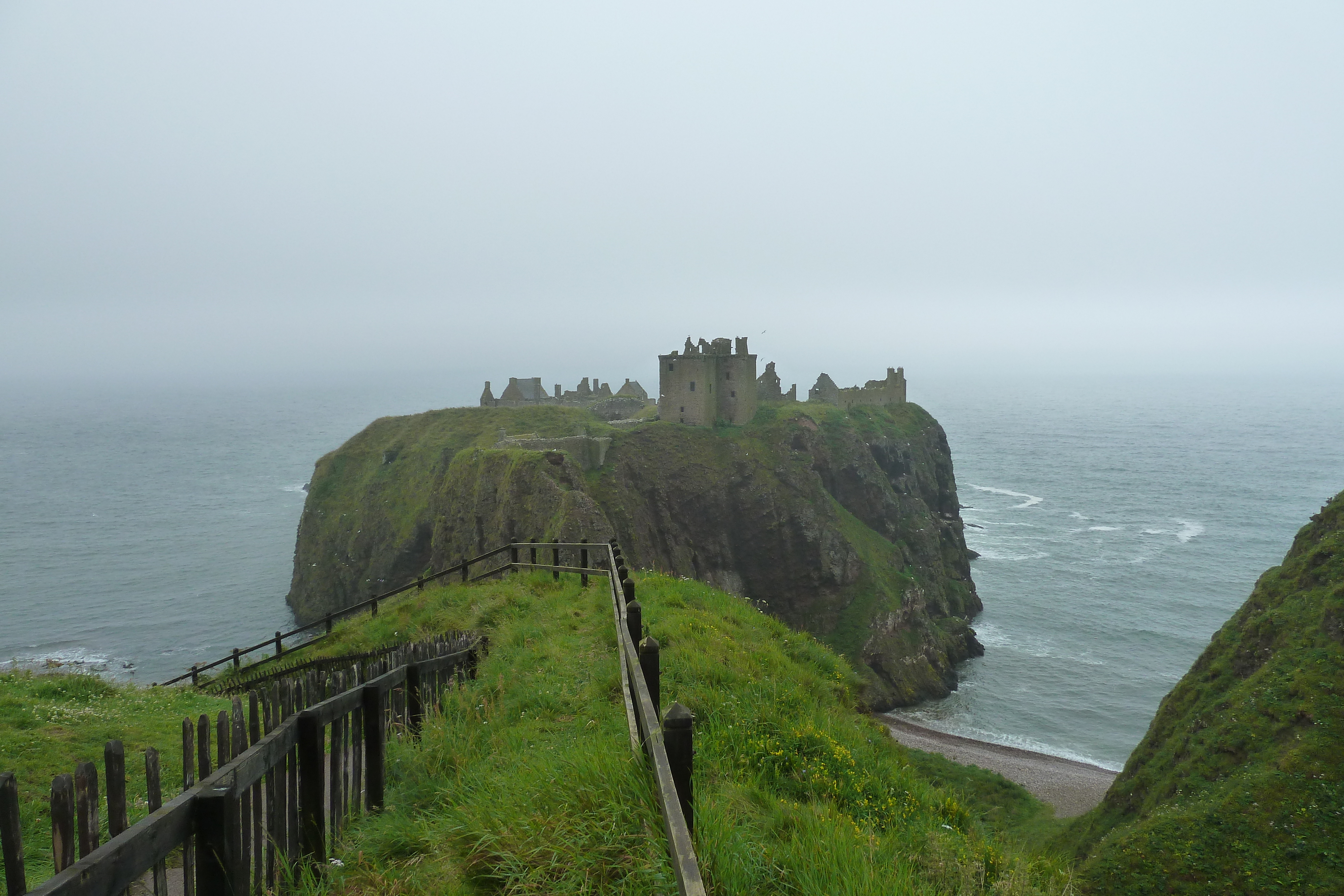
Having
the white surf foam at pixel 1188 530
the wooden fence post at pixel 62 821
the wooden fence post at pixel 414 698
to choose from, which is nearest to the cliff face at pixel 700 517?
the white surf foam at pixel 1188 530

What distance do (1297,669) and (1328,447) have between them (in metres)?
220

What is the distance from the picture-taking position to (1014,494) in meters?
142

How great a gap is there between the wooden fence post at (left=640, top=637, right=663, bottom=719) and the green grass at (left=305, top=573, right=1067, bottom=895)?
0.53m

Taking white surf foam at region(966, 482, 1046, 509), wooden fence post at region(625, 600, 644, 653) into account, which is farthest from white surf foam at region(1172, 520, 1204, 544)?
wooden fence post at region(625, 600, 644, 653)

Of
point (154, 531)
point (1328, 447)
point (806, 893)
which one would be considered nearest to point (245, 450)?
point (154, 531)

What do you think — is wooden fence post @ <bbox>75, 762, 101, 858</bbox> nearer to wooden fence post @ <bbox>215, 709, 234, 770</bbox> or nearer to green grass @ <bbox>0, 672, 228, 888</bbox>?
wooden fence post @ <bbox>215, 709, 234, 770</bbox>

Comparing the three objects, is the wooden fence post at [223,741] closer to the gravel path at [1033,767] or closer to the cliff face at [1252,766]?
the cliff face at [1252,766]

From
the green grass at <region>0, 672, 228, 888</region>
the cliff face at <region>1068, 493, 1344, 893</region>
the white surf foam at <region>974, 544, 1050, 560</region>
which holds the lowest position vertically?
the white surf foam at <region>974, 544, 1050, 560</region>

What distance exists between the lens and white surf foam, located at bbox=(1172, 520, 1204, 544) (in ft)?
355

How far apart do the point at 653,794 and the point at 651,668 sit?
1222 millimetres

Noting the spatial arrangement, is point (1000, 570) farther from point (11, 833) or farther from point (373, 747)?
point (11, 833)

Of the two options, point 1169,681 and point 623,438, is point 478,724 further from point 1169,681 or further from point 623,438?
point 1169,681

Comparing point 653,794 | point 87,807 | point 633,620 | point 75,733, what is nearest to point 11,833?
point 87,807

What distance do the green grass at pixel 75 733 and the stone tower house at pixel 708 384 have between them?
62.0m
